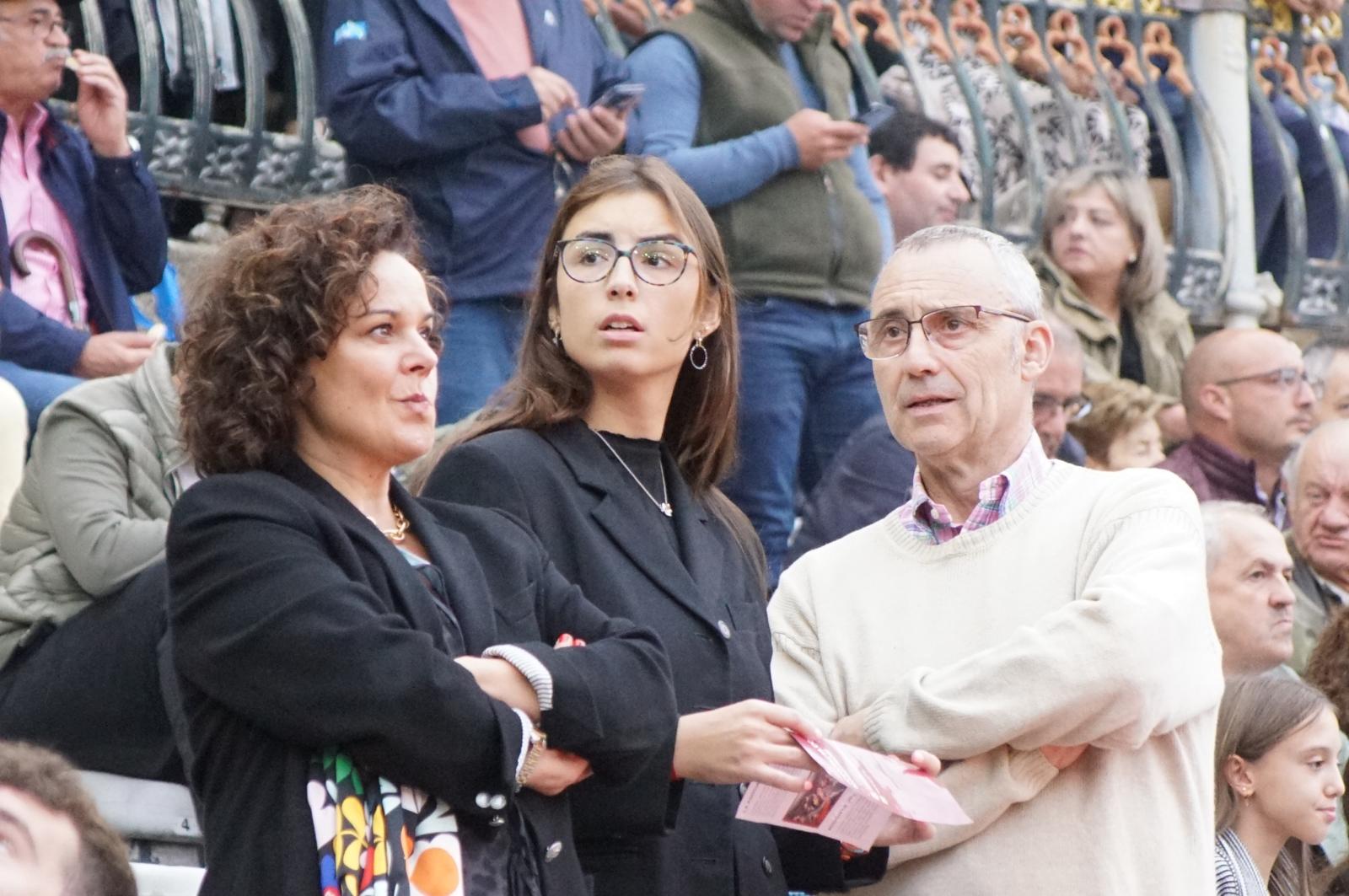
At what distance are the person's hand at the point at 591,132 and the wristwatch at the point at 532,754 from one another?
11.4ft

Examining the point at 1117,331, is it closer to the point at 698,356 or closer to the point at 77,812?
the point at 698,356

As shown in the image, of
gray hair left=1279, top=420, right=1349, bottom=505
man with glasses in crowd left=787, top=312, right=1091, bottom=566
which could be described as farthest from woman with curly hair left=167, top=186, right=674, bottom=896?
gray hair left=1279, top=420, right=1349, bottom=505

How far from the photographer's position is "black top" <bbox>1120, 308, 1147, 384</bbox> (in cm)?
802

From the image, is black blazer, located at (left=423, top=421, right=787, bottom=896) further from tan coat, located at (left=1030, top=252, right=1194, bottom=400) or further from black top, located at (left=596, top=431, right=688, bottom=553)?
tan coat, located at (left=1030, top=252, right=1194, bottom=400)

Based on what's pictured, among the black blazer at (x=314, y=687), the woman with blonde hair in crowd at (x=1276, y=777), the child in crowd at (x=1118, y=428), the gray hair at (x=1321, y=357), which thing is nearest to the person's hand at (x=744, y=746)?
the black blazer at (x=314, y=687)

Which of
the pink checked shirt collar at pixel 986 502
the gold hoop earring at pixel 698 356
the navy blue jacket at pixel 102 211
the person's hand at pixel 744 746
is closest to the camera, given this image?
the person's hand at pixel 744 746

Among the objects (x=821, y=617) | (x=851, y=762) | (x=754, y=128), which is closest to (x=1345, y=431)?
(x=754, y=128)

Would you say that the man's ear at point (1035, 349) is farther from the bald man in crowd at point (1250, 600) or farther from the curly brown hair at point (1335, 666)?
the curly brown hair at point (1335, 666)

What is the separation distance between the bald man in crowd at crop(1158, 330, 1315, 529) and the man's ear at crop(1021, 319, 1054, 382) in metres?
3.77

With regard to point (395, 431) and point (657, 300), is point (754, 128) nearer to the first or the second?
point (657, 300)

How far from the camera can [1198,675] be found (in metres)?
3.43

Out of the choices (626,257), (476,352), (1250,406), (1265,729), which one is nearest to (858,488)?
(476,352)

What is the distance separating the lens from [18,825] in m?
2.93

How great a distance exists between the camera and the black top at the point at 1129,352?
802 cm
